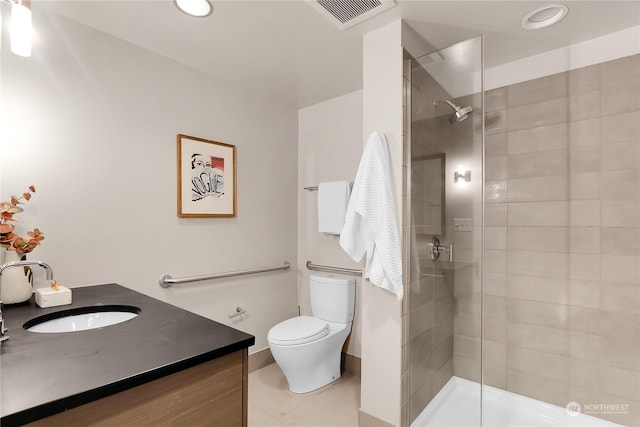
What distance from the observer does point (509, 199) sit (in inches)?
85.5

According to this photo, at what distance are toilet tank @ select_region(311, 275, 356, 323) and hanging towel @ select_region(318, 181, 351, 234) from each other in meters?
0.41

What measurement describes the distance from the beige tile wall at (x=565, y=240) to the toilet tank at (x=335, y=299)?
0.85 m

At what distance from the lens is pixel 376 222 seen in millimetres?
1741

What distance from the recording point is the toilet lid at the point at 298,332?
2.11 m

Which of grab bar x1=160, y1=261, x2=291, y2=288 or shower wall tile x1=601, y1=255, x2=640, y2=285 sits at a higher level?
shower wall tile x1=601, y1=255, x2=640, y2=285

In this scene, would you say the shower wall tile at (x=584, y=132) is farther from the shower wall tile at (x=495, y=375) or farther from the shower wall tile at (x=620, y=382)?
the shower wall tile at (x=495, y=375)

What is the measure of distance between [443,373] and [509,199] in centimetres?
121

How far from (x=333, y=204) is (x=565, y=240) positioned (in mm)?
1498

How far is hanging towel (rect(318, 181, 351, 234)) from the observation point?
7.77 feet

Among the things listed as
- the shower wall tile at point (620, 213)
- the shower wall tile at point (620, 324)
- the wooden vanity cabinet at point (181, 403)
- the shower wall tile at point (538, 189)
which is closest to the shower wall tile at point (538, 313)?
the shower wall tile at point (620, 324)

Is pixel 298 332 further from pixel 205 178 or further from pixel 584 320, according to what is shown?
pixel 584 320

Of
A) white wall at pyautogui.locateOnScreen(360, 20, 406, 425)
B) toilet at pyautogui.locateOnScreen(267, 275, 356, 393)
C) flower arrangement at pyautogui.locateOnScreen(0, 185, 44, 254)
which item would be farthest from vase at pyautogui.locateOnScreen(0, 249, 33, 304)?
white wall at pyautogui.locateOnScreen(360, 20, 406, 425)

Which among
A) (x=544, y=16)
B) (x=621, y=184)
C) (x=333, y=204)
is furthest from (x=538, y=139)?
(x=333, y=204)

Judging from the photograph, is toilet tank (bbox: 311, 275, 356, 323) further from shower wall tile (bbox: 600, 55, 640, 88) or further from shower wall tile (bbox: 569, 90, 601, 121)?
shower wall tile (bbox: 600, 55, 640, 88)
